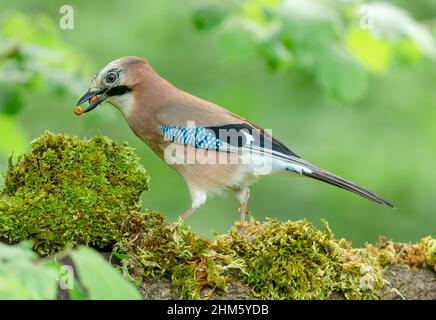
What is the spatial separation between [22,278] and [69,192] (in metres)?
2.36

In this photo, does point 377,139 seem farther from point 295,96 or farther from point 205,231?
point 205,231

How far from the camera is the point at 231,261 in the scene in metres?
4.64

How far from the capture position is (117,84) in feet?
19.7

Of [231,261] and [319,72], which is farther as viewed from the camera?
[319,72]

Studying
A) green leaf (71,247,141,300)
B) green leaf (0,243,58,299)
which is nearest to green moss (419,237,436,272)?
green leaf (71,247,141,300)

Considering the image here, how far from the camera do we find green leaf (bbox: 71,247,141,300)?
2.43 metres

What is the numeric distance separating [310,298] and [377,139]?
660 cm

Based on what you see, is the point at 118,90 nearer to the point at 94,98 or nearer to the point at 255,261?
the point at 94,98

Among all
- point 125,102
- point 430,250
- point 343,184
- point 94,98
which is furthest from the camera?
point 125,102

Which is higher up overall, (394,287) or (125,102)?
(125,102)

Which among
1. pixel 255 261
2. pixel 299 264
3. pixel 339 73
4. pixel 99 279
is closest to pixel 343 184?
pixel 299 264

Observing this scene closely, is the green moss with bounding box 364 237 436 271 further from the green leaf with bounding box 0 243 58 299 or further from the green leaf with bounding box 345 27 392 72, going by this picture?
the green leaf with bounding box 0 243 58 299

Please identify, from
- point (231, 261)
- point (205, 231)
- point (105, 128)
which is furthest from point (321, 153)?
point (231, 261)
